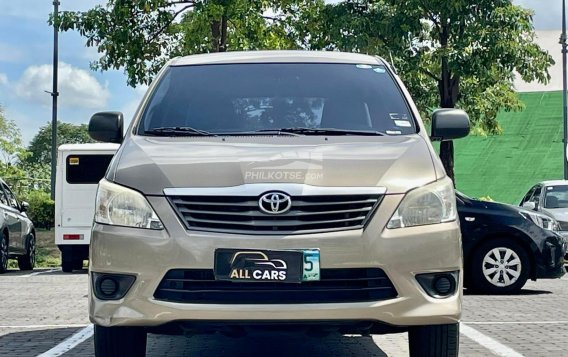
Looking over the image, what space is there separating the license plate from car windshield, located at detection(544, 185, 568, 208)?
48.9ft

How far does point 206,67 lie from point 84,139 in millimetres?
98510

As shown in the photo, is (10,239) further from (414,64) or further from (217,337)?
(414,64)

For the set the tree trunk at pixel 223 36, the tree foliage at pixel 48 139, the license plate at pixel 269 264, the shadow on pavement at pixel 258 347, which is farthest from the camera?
the tree foliage at pixel 48 139

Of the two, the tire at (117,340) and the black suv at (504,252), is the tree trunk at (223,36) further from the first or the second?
the tire at (117,340)

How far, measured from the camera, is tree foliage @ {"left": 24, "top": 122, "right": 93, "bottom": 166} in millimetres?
99938

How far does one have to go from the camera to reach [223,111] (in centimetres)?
618

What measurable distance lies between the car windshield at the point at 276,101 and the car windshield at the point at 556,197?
13.2m

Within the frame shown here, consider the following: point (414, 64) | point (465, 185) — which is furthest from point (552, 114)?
point (414, 64)

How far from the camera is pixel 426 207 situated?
5.21 metres

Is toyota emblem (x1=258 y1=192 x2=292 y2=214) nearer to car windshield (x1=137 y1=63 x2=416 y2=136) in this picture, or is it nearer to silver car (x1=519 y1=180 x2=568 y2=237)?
car windshield (x1=137 y1=63 x2=416 y2=136)

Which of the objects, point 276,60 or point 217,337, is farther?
point 217,337

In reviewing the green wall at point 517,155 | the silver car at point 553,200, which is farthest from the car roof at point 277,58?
the green wall at point 517,155

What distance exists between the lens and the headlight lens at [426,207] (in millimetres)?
5118

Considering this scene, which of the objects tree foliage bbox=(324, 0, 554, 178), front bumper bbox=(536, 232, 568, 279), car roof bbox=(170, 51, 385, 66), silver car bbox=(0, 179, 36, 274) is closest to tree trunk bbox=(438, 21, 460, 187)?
tree foliage bbox=(324, 0, 554, 178)
